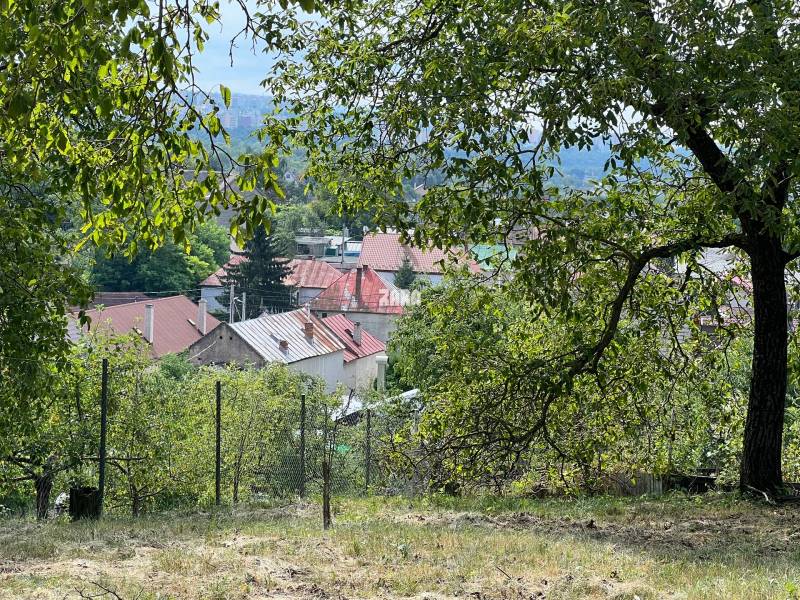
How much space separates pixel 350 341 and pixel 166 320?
42.8 feet

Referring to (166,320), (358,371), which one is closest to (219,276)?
(166,320)

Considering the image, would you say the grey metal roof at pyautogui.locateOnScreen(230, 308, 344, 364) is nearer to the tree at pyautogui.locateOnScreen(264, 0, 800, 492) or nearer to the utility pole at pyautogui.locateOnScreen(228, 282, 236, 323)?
the utility pole at pyautogui.locateOnScreen(228, 282, 236, 323)

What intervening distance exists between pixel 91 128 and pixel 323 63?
3.02 metres

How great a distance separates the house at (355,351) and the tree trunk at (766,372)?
54.1 metres

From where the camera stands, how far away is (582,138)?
8.43 m

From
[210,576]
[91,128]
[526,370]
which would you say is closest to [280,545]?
[210,576]

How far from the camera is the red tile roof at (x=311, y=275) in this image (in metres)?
97.8

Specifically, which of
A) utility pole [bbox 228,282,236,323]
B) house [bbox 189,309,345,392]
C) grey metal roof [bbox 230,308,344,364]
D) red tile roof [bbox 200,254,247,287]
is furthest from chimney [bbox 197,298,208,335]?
red tile roof [bbox 200,254,247,287]

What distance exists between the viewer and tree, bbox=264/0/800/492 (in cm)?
847

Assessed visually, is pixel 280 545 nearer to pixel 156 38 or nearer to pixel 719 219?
pixel 156 38

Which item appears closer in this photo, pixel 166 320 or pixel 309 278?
pixel 166 320

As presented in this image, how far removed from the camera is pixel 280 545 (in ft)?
26.9

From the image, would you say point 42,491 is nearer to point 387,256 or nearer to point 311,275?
point 311,275

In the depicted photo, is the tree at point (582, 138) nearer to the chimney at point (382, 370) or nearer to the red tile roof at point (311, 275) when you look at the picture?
the chimney at point (382, 370)
